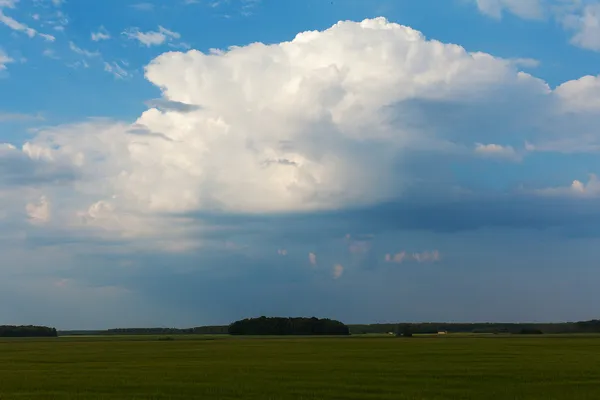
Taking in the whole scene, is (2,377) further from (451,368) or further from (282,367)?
(451,368)

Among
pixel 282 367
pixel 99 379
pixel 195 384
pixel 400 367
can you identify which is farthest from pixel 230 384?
pixel 400 367

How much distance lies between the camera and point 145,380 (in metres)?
51.0

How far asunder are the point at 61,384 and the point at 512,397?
30.3 m

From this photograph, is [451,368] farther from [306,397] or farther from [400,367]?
[306,397]

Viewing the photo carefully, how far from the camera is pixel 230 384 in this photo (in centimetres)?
4750

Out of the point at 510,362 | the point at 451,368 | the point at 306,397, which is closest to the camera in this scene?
the point at 306,397

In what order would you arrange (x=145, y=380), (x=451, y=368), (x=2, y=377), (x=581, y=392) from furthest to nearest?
(x=451, y=368) → (x=2, y=377) → (x=145, y=380) → (x=581, y=392)

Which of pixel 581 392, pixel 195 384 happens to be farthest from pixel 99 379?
pixel 581 392

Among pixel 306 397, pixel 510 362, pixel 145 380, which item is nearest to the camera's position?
pixel 306 397

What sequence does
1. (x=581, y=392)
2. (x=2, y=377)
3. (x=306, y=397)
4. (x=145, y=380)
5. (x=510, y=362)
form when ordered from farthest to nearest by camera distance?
(x=510, y=362) → (x=2, y=377) → (x=145, y=380) → (x=581, y=392) → (x=306, y=397)

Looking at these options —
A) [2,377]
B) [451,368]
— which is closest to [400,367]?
[451,368]

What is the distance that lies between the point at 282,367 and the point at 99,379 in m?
16.9

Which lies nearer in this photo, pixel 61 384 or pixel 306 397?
pixel 306 397

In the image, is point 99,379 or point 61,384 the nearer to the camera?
point 61,384
